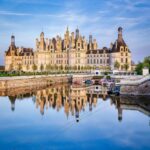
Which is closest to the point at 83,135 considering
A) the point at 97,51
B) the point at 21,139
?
the point at 21,139

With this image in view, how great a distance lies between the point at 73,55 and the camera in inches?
3479

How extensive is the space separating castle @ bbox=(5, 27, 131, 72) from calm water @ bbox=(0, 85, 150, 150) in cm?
5436

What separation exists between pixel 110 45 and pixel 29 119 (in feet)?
230

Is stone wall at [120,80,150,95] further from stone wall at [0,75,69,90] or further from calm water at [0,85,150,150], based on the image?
stone wall at [0,75,69,90]

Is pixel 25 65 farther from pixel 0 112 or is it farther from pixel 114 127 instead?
pixel 114 127

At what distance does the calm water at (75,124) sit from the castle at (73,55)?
54355 mm

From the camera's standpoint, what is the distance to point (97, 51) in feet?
292

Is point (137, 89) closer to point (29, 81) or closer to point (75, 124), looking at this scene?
point (75, 124)

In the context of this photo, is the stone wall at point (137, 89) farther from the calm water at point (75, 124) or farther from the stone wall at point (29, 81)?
the stone wall at point (29, 81)

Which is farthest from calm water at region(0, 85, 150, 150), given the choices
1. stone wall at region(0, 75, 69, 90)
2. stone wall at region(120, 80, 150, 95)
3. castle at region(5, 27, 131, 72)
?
castle at region(5, 27, 131, 72)

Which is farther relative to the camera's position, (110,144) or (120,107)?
(120,107)

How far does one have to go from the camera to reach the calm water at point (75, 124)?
17328 millimetres

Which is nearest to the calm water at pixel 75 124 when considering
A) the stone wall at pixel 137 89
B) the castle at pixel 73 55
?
the stone wall at pixel 137 89

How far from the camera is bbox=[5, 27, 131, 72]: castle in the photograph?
3371 inches
